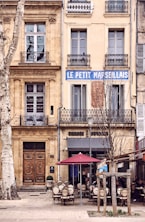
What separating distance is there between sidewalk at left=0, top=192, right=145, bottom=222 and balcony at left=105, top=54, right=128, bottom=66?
10568mm

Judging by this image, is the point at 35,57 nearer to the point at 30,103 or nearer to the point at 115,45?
the point at 30,103

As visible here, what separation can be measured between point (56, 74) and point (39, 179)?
6.13m

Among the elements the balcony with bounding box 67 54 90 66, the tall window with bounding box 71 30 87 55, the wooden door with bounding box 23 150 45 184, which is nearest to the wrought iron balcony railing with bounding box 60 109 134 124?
the wooden door with bounding box 23 150 45 184

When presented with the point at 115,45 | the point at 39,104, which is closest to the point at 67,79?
the point at 39,104

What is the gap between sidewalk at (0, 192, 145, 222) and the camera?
16797mm

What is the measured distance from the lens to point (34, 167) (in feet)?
106

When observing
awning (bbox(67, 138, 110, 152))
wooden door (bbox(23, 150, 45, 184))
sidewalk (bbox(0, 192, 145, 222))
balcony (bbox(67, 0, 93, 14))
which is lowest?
sidewalk (bbox(0, 192, 145, 222))

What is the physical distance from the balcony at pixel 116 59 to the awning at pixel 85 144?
14.6 ft

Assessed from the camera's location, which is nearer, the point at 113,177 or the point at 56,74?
the point at 113,177

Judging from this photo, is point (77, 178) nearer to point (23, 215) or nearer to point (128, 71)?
point (128, 71)

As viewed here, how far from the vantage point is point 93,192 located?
74.8 ft

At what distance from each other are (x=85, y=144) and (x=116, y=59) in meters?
5.28

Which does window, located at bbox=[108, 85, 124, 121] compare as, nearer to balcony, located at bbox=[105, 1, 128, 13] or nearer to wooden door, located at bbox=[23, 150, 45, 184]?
balcony, located at bbox=[105, 1, 128, 13]

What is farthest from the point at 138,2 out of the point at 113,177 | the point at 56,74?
the point at 113,177
